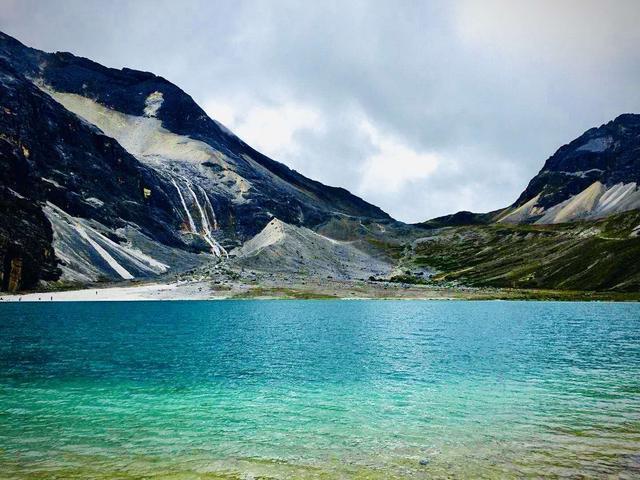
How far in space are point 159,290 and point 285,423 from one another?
17133 cm

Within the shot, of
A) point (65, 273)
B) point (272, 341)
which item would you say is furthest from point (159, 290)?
point (272, 341)

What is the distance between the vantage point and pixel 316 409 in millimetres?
32438

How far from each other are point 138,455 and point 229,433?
5.40m

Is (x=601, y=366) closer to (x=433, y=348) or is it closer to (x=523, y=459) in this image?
(x=433, y=348)

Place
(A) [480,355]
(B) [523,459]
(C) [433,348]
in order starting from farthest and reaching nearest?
(C) [433,348] < (A) [480,355] < (B) [523,459]

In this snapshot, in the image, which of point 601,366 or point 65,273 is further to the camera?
point 65,273

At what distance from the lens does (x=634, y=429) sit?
27016mm

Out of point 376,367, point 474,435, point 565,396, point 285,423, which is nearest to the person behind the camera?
point 474,435

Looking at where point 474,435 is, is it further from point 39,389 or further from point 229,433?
point 39,389

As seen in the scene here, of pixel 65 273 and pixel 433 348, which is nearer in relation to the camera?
pixel 433 348

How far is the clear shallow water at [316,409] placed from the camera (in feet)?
72.9

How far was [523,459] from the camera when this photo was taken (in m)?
22.5

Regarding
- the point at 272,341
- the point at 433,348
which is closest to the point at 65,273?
the point at 272,341

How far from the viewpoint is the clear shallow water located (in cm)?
2222
